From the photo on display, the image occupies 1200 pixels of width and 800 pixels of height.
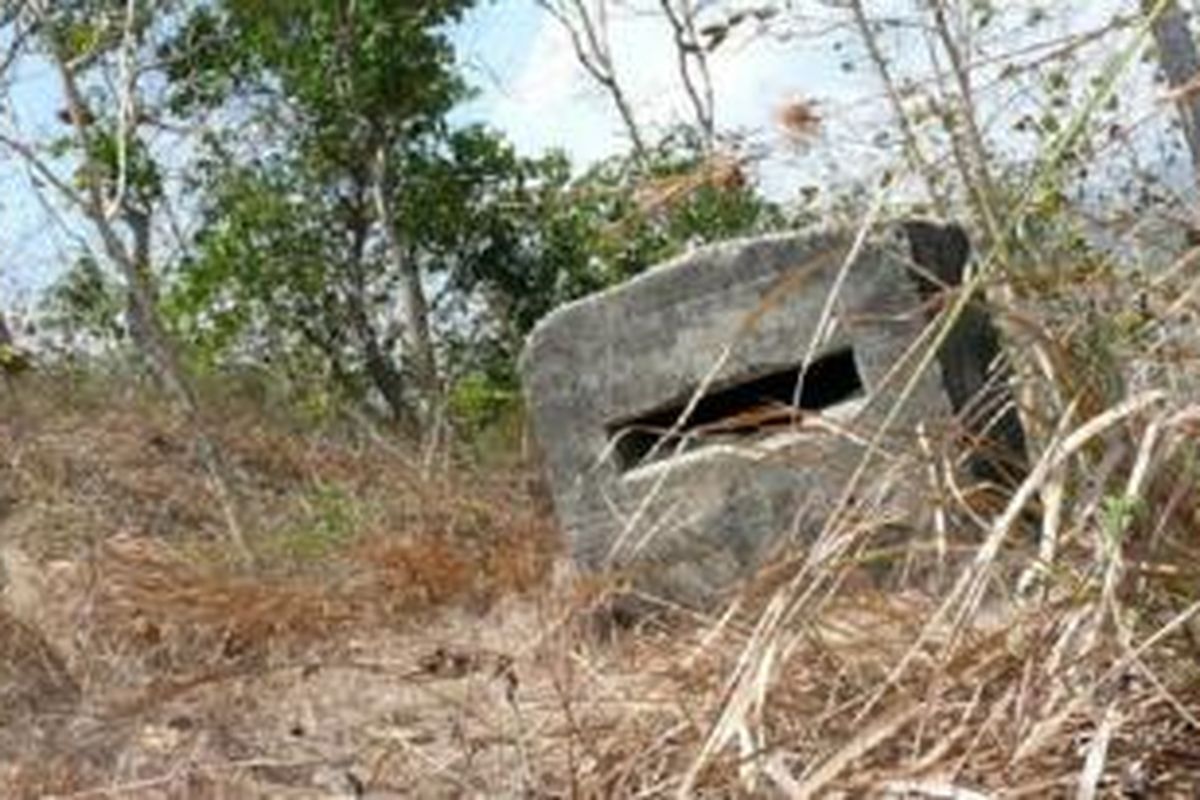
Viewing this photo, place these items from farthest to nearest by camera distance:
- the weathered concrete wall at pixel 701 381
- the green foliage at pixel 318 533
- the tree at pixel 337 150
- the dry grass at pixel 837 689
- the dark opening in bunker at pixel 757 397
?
the tree at pixel 337 150 < the green foliage at pixel 318 533 < the dark opening in bunker at pixel 757 397 < the weathered concrete wall at pixel 701 381 < the dry grass at pixel 837 689

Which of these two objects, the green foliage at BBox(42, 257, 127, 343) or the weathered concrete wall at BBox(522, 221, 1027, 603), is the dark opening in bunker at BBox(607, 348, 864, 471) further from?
the green foliage at BBox(42, 257, 127, 343)

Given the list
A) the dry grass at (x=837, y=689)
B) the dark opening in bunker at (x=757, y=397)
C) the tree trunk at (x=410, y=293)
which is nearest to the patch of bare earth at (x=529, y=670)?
the dry grass at (x=837, y=689)

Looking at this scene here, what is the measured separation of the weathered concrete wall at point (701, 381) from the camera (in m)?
4.13

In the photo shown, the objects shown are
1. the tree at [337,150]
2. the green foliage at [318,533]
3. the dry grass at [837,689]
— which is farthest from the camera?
the tree at [337,150]

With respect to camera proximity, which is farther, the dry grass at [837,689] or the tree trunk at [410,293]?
the tree trunk at [410,293]

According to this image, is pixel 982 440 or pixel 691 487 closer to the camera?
pixel 982 440

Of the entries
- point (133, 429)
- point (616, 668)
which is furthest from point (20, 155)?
point (616, 668)

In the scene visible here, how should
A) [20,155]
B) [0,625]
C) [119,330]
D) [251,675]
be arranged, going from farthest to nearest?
[119,330] → [20,155] → [0,625] → [251,675]

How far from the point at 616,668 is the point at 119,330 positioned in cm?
1164

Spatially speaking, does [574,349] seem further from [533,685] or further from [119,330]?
[119,330]

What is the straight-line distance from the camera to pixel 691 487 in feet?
12.4

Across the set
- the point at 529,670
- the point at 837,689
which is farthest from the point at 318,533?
the point at 837,689

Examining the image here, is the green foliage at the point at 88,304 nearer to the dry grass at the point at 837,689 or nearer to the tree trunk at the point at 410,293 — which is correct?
the tree trunk at the point at 410,293

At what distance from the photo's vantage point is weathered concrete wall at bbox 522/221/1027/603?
4.13m
